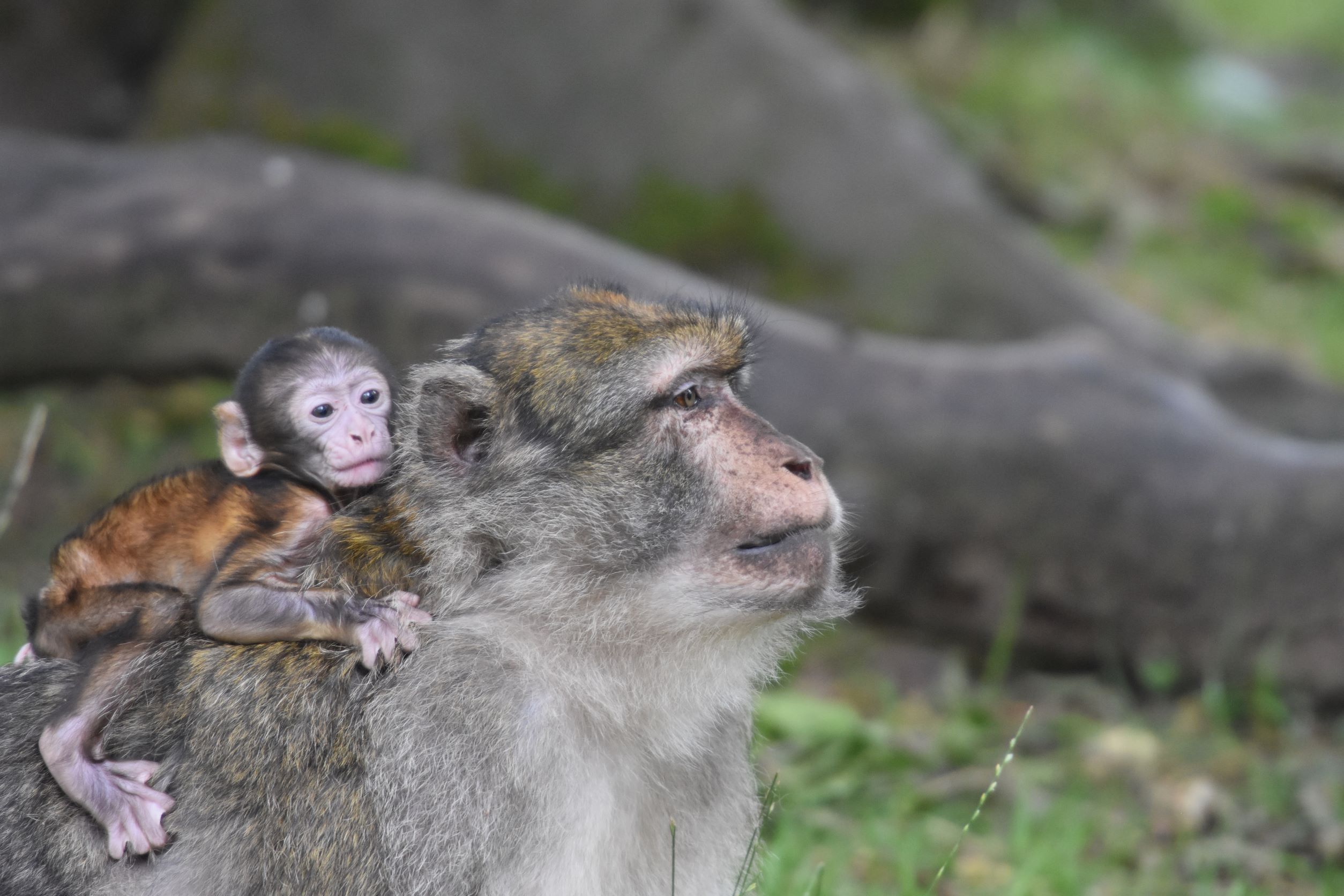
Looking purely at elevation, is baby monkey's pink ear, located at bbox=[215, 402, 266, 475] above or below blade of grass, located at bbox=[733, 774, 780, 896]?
above

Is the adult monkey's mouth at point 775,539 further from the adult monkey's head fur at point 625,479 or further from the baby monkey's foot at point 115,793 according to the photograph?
the baby monkey's foot at point 115,793

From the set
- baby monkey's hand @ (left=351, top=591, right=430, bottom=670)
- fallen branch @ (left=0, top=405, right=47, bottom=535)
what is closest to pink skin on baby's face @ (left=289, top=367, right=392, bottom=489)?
baby monkey's hand @ (left=351, top=591, right=430, bottom=670)

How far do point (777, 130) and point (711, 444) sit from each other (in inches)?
249

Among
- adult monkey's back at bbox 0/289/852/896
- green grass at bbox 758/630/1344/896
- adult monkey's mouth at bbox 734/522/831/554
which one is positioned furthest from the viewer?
green grass at bbox 758/630/1344/896

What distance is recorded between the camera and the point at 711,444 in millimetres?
2738

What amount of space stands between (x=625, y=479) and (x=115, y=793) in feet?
3.70

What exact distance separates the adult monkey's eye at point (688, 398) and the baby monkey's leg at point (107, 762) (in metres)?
1.15

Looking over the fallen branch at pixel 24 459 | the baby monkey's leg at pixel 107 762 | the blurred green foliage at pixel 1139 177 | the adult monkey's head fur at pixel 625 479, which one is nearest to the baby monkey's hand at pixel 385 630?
the adult monkey's head fur at pixel 625 479

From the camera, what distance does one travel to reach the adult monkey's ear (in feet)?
9.36

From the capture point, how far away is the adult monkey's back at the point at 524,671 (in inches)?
101

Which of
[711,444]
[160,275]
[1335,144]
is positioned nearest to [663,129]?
[160,275]

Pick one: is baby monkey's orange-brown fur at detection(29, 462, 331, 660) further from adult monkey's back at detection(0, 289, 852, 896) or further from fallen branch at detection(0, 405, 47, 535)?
fallen branch at detection(0, 405, 47, 535)

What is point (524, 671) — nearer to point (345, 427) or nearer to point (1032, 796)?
point (345, 427)

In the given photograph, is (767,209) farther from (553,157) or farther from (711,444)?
(711,444)
